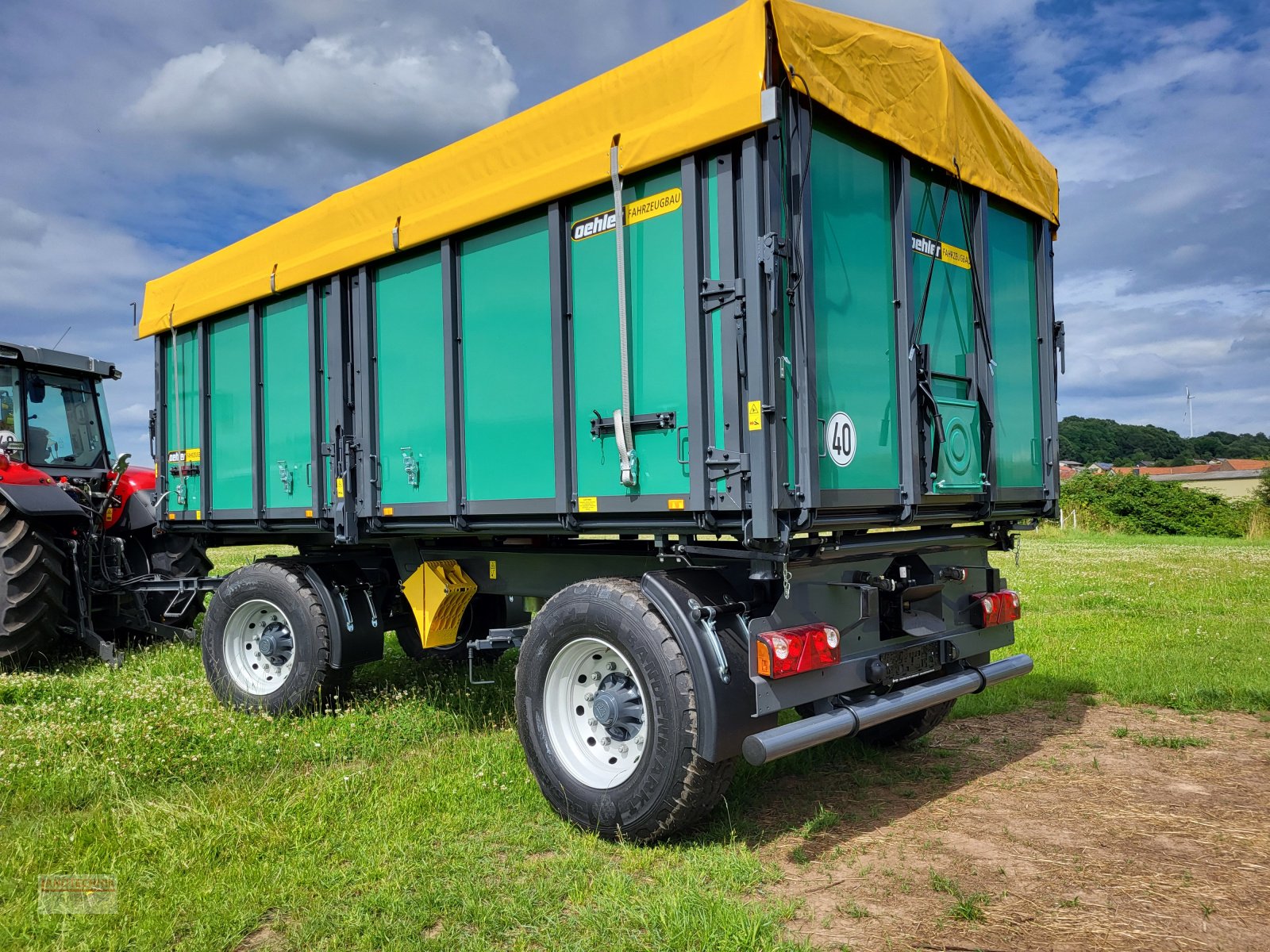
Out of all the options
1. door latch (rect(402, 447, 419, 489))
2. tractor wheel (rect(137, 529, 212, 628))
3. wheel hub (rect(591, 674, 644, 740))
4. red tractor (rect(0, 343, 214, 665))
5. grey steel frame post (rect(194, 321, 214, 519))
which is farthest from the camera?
tractor wheel (rect(137, 529, 212, 628))

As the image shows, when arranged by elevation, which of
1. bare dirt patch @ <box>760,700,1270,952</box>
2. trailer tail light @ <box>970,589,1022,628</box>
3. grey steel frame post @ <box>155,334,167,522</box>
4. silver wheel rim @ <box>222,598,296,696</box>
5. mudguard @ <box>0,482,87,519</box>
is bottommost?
bare dirt patch @ <box>760,700,1270,952</box>

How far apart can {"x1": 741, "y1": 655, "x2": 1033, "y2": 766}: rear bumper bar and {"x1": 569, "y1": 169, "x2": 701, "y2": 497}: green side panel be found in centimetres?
106

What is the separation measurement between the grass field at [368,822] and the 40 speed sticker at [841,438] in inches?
65.8

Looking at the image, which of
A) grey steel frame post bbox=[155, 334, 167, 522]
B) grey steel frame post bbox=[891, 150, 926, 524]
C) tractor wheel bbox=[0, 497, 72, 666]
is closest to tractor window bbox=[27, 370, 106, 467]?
tractor wheel bbox=[0, 497, 72, 666]

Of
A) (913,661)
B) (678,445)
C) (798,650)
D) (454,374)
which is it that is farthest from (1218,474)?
(678,445)

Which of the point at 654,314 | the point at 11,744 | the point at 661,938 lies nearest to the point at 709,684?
the point at 661,938

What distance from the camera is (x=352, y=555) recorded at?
6262mm

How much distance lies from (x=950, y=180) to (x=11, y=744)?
5.89m

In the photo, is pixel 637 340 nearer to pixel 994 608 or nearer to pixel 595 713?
pixel 595 713

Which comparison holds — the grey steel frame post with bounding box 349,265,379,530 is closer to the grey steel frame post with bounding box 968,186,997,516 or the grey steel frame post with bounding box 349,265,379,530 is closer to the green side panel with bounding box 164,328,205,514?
the green side panel with bounding box 164,328,205,514

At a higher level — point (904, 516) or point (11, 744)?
point (904, 516)

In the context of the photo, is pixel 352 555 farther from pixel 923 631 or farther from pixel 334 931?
pixel 923 631

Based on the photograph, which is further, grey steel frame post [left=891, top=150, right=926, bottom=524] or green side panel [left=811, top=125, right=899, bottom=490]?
grey steel frame post [left=891, top=150, right=926, bottom=524]

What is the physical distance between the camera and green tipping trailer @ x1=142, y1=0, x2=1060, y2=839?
12.1ft
